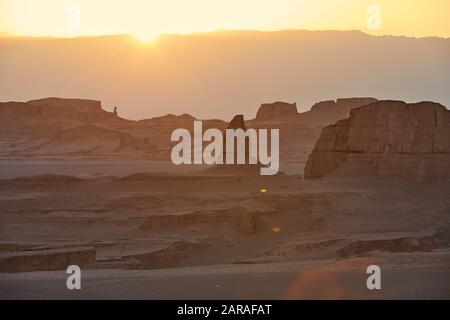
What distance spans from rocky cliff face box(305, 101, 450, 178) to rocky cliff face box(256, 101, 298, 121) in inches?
2955

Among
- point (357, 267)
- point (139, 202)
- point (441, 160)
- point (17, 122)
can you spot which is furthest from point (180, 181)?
point (17, 122)

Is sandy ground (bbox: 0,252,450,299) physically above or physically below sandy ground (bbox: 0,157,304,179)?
below

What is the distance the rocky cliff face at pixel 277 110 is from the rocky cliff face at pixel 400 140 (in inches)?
2955

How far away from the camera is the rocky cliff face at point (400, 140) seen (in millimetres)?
44062

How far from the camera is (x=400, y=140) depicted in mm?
45000

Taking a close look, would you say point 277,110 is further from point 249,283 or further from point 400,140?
point 249,283

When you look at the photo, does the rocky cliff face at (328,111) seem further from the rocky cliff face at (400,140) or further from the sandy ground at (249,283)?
the sandy ground at (249,283)

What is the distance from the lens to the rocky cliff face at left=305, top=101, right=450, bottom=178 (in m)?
44.1

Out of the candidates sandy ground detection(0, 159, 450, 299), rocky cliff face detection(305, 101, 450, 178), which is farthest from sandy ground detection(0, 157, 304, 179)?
rocky cliff face detection(305, 101, 450, 178)

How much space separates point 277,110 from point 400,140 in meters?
77.6

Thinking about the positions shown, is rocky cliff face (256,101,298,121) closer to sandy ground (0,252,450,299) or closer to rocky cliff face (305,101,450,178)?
rocky cliff face (305,101,450,178)

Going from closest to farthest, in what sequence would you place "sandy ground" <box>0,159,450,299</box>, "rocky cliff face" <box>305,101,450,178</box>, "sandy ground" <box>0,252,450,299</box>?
"sandy ground" <box>0,252,450,299</box>, "sandy ground" <box>0,159,450,299</box>, "rocky cliff face" <box>305,101,450,178</box>

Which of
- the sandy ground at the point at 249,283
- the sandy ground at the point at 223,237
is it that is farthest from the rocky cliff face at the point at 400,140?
the sandy ground at the point at 249,283

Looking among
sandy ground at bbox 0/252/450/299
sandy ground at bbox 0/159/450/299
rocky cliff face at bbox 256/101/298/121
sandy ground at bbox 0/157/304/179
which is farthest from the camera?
rocky cliff face at bbox 256/101/298/121
